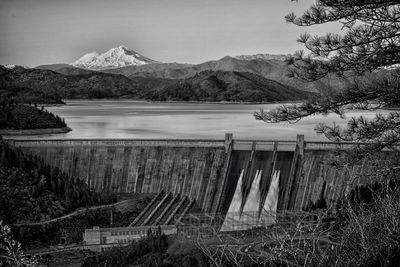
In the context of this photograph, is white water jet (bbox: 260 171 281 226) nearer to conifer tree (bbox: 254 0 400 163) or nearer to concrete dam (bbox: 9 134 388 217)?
concrete dam (bbox: 9 134 388 217)

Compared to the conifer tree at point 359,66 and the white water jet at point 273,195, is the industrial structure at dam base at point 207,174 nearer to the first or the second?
the white water jet at point 273,195

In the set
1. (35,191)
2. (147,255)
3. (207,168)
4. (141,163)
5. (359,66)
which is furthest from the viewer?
(141,163)

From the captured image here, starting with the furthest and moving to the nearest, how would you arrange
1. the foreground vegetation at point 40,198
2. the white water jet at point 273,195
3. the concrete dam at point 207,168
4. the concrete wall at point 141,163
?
the concrete wall at point 141,163, the concrete dam at point 207,168, the white water jet at point 273,195, the foreground vegetation at point 40,198

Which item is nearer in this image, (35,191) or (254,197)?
(254,197)

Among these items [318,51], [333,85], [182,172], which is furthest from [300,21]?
[182,172]

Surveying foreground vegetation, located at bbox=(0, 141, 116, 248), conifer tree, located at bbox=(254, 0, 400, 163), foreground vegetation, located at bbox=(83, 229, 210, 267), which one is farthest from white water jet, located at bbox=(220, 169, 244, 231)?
conifer tree, located at bbox=(254, 0, 400, 163)

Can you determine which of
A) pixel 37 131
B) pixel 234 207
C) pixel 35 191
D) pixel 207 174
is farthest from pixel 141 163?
pixel 37 131

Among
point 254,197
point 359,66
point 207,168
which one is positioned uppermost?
point 359,66

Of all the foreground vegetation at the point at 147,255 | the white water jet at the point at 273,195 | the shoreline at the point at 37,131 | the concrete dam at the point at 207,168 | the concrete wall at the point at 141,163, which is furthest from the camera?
the shoreline at the point at 37,131

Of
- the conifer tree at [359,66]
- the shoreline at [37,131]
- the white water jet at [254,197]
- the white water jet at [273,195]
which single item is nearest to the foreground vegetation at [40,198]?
the white water jet at [254,197]

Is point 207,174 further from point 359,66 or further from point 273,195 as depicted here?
point 359,66
